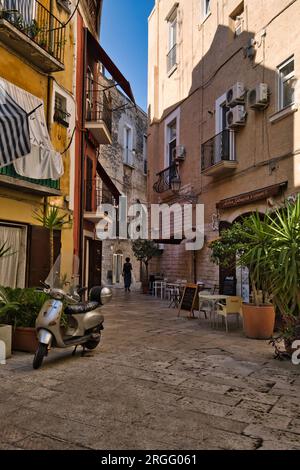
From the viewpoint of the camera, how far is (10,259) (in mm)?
9016

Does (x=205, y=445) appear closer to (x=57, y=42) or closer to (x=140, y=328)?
(x=140, y=328)

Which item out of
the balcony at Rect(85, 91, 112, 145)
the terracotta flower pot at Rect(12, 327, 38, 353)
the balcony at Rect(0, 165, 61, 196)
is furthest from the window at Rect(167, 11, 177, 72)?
the terracotta flower pot at Rect(12, 327, 38, 353)

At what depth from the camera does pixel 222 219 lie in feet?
43.0

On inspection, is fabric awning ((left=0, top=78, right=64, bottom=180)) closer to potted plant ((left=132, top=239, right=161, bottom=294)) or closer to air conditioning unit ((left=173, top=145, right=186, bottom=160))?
air conditioning unit ((left=173, top=145, right=186, bottom=160))

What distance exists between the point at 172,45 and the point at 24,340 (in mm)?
16172

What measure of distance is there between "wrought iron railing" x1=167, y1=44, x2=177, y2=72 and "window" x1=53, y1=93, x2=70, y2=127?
856 cm

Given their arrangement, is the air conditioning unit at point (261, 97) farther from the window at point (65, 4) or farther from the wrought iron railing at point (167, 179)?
the wrought iron railing at point (167, 179)

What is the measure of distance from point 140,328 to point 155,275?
10238 millimetres

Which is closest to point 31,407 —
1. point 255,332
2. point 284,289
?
point 284,289

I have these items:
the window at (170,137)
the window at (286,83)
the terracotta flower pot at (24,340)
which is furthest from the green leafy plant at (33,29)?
the window at (170,137)

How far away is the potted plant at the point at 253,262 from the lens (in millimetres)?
6551

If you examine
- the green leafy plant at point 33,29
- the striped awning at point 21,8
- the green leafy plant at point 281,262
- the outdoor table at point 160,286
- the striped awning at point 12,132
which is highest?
the striped awning at point 21,8

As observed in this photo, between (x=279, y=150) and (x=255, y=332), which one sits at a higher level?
(x=279, y=150)

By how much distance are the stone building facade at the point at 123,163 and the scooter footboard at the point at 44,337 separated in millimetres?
17271
